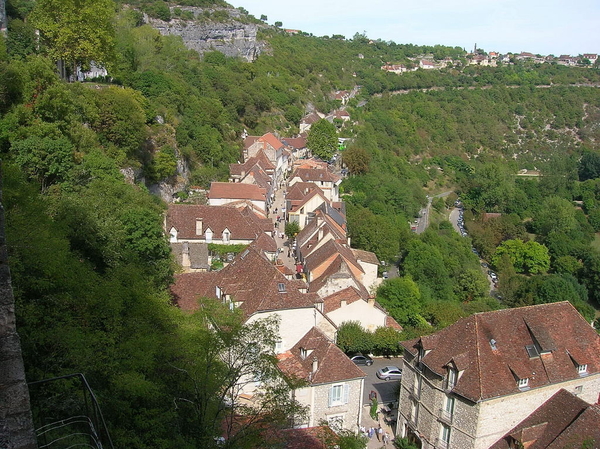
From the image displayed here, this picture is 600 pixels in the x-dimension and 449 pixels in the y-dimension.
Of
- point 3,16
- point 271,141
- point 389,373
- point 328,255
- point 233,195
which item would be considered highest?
point 3,16

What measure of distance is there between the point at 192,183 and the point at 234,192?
5.87 m

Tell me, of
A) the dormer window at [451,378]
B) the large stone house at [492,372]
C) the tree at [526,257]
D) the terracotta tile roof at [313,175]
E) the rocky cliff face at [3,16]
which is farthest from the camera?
the tree at [526,257]

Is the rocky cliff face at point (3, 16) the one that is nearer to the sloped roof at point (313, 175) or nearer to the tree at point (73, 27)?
the tree at point (73, 27)

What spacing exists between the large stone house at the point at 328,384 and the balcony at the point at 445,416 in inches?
135

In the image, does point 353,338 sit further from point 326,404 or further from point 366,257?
point 366,257

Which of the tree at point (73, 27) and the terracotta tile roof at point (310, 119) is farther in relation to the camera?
the terracotta tile roof at point (310, 119)

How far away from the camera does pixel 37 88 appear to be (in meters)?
30.8

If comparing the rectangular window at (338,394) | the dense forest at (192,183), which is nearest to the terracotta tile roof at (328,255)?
the dense forest at (192,183)

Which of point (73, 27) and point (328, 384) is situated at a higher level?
point (73, 27)

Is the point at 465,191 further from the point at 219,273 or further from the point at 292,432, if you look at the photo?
the point at 292,432

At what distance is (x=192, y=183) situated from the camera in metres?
53.2

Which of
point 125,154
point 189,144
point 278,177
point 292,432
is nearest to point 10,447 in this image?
point 292,432

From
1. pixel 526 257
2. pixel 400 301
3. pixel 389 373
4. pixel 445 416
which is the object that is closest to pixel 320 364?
pixel 445 416

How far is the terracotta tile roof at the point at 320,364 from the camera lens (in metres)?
22.8
